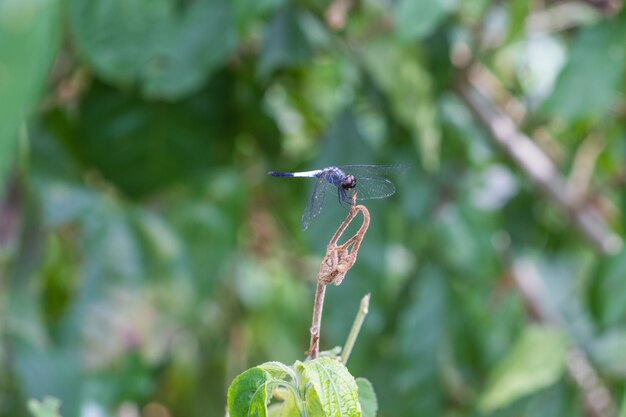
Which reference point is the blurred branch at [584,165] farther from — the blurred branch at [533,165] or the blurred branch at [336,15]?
the blurred branch at [336,15]

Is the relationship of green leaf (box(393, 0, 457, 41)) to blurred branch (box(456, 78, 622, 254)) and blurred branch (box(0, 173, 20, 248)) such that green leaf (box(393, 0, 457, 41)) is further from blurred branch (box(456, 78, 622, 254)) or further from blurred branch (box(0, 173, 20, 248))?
blurred branch (box(0, 173, 20, 248))

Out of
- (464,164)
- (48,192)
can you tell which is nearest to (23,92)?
(48,192)

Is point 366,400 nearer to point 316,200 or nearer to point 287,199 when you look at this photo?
point 316,200

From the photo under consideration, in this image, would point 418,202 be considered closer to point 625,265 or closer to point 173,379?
point 625,265

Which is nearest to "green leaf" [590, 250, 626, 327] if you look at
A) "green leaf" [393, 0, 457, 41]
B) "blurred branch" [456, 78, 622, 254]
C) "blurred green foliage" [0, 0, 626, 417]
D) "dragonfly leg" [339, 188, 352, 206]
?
"blurred green foliage" [0, 0, 626, 417]

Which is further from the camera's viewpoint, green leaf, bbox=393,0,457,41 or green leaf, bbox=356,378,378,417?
green leaf, bbox=393,0,457,41

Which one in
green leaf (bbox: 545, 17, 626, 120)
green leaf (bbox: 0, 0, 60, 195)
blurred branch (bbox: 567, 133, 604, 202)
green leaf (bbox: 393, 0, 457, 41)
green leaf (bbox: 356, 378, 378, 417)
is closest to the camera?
green leaf (bbox: 0, 0, 60, 195)
